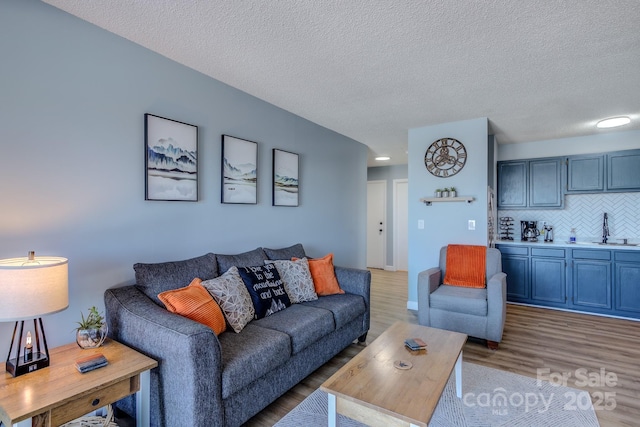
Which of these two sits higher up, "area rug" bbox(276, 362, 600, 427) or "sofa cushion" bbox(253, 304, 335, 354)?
"sofa cushion" bbox(253, 304, 335, 354)

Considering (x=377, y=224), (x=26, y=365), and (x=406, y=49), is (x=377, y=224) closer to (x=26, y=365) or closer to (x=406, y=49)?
(x=406, y=49)

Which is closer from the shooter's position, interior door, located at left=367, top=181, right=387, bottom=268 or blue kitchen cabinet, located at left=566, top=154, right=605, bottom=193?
blue kitchen cabinet, located at left=566, top=154, right=605, bottom=193

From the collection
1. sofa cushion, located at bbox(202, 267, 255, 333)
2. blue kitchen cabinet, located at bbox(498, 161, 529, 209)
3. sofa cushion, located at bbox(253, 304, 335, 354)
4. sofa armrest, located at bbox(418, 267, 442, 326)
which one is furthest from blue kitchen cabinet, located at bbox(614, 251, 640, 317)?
sofa cushion, located at bbox(202, 267, 255, 333)

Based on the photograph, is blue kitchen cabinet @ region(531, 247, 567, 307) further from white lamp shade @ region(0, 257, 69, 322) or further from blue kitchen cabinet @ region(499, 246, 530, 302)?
white lamp shade @ region(0, 257, 69, 322)

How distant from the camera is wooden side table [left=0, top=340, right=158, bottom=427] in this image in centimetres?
120

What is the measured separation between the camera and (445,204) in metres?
3.88

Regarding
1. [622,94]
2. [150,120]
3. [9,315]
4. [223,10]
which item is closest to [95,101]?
[150,120]

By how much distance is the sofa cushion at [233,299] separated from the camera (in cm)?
206

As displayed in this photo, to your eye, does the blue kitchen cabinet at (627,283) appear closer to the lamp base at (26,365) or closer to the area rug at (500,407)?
the area rug at (500,407)

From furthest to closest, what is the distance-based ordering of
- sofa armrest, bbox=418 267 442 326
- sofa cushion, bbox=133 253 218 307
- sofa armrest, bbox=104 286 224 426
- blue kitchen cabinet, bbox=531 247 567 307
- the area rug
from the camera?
blue kitchen cabinet, bbox=531 247 567 307
sofa armrest, bbox=418 267 442 326
sofa cushion, bbox=133 253 218 307
the area rug
sofa armrest, bbox=104 286 224 426

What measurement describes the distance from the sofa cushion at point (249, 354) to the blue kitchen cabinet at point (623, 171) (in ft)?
15.2

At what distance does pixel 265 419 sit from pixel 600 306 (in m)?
4.25

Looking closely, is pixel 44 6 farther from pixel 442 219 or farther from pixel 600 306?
pixel 600 306

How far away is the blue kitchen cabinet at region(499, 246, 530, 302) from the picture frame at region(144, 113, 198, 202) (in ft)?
13.4
